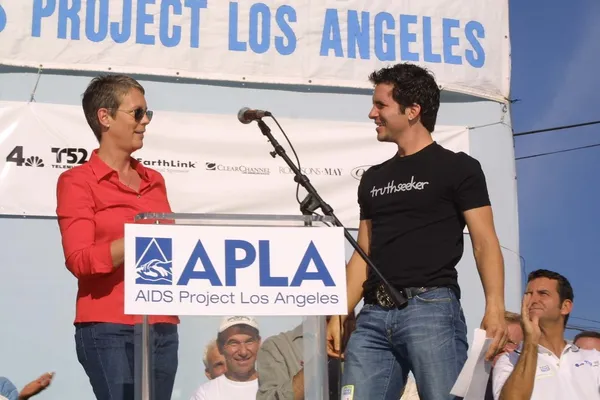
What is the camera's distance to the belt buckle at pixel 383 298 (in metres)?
3.06

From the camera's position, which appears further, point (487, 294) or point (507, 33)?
point (507, 33)

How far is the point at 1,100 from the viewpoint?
4.95 meters

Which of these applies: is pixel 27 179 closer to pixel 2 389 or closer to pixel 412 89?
pixel 2 389

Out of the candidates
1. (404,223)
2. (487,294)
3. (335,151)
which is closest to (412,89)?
(404,223)

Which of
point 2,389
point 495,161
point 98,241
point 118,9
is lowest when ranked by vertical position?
point 2,389

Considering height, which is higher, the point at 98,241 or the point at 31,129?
the point at 31,129

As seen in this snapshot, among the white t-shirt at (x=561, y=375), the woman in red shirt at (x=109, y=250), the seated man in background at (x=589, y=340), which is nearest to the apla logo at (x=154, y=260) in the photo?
the woman in red shirt at (x=109, y=250)

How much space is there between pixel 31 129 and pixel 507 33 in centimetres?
297

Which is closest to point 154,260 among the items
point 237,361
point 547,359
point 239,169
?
point 237,361

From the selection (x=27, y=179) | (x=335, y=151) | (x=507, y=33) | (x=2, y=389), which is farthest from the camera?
(x=507, y=33)

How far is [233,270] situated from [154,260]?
0.80 ft

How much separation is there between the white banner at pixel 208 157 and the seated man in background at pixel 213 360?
233 centimetres

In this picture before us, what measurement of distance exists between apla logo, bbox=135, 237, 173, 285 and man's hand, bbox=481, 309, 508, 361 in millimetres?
1031

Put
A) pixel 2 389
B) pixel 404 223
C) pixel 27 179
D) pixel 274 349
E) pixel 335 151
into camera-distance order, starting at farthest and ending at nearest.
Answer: pixel 335 151 → pixel 27 179 → pixel 2 389 → pixel 404 223 → pixel 274 349
